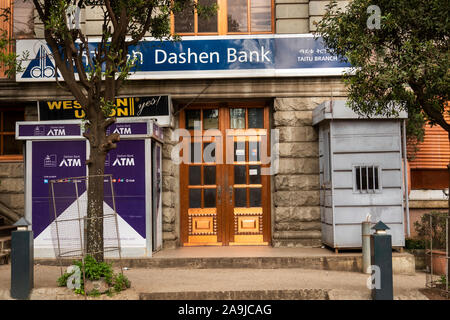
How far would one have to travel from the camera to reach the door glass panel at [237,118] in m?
13.5

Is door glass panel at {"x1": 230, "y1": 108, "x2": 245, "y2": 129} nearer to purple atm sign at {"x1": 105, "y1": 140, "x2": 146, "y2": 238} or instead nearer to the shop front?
the shop front

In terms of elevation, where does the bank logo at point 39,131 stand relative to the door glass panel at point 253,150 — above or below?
above

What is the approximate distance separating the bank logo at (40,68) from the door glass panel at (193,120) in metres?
3.42

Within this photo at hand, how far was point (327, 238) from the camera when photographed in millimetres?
12109

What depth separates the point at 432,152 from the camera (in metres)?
14.0

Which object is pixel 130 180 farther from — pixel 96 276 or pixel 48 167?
pixel 96 276

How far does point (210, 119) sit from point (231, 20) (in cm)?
252

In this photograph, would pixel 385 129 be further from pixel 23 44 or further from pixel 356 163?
pixel 23 44

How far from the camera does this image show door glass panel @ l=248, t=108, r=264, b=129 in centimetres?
1350

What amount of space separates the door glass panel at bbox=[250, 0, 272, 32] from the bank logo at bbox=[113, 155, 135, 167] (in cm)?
450

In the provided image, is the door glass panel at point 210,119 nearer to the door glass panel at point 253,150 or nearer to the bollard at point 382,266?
the door glass panel at point 253,150

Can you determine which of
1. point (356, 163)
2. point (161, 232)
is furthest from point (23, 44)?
point (356, 163)

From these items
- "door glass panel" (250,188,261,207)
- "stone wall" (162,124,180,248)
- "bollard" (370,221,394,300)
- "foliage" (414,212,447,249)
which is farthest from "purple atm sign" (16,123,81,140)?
"foliage" (414,212,447,249)

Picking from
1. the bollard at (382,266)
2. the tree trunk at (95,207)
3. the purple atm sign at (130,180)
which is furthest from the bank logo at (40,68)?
the bollard at (382,266)
